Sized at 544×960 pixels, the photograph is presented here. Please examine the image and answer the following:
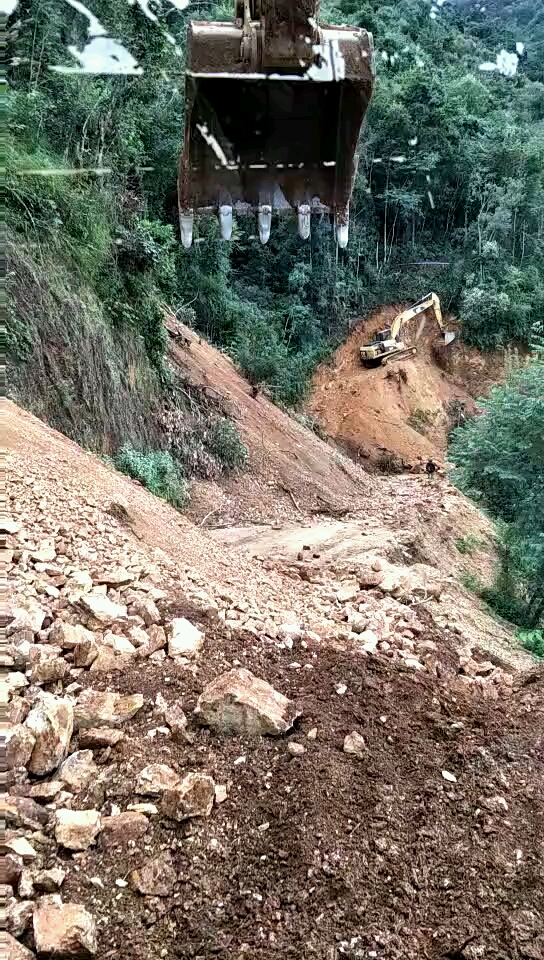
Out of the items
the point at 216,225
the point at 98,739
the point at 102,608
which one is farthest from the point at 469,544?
the point at 216,225

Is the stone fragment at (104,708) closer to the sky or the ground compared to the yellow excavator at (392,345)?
closer to the sky

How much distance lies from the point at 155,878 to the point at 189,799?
343 millimetres

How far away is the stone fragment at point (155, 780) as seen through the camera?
2457mm

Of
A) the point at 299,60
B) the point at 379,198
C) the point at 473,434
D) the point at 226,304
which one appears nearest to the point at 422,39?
the point at 379,198

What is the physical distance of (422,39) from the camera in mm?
35281

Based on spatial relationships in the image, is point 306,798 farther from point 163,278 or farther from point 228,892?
point 163,278

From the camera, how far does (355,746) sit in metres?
2.98

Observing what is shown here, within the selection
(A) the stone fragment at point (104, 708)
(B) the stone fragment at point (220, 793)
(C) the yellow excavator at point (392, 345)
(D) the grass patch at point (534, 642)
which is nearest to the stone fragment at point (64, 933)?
(B) the stone fragment at point (220, 793)

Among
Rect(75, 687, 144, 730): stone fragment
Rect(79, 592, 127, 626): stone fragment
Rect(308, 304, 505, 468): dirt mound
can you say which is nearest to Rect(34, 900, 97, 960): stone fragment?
Rect(75, 687, 144, 730): stone fragment

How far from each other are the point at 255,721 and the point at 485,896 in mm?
1093

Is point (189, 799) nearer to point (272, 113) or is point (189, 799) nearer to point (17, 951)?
point (17, 951)

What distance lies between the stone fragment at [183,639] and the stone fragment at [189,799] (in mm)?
1006

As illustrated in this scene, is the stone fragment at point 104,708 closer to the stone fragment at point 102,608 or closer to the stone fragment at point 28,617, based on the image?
the stone fragment at point 28,617

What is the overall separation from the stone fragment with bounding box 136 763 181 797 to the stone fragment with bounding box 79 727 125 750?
0.62ft
